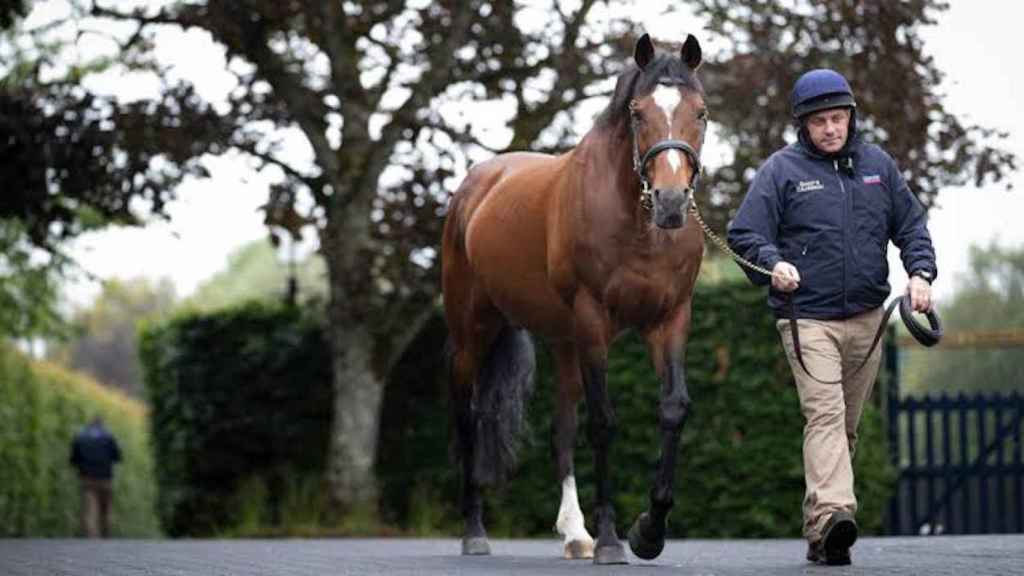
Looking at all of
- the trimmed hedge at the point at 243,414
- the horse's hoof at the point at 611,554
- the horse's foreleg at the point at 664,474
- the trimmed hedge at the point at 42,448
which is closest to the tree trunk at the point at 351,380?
the trimmed hedge at the point at 243,414

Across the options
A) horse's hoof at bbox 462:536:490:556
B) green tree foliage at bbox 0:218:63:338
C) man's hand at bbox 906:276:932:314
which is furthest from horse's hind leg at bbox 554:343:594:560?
green tree foliage at bbox 0:218:63:338

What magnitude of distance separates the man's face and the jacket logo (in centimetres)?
15

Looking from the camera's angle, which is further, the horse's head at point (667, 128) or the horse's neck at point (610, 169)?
the horse's neck at point (610, 169)

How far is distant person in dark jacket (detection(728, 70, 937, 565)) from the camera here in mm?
8883

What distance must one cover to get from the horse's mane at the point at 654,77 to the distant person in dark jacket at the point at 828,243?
2.14 feet

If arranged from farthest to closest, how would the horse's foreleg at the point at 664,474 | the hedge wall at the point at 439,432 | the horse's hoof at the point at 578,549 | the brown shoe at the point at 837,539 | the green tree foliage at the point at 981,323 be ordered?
the green tree foliage at the point at 981,323 < the hedge wall at the point at 439,432 < the horse's hoof at the point at 578,549 < the horse's foreleg at the point at 664,474 < the brown shoe at the point at 837,539

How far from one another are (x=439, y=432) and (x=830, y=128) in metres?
12.5

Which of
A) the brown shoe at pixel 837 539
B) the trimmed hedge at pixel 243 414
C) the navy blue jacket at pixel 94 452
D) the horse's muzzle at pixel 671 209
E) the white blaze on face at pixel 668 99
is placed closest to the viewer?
the brown shoe at pixel 837 539

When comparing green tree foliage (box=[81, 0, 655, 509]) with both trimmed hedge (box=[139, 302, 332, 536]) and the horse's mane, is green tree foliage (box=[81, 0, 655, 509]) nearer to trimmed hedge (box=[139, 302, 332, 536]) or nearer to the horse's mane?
trimmed hedge (box=[139, 302, 332, 536])

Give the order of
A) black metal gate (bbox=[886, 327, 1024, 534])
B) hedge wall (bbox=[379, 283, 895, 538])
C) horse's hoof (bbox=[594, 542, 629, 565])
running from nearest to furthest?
horse's hoof (bbox=[594, 542, 629, 565]), hedge wall (bbox=[379, 283, 895, 538]), black metal gate (bbox=[886, 327, 1024, 534])

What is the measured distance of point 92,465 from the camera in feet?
93.4

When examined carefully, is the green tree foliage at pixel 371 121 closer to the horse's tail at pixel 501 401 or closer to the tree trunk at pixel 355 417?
the tree trunk at pixel 355 417

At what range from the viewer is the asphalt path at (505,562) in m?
8.88

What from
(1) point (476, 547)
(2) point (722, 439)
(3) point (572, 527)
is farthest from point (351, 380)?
(3) point (572, 527)
